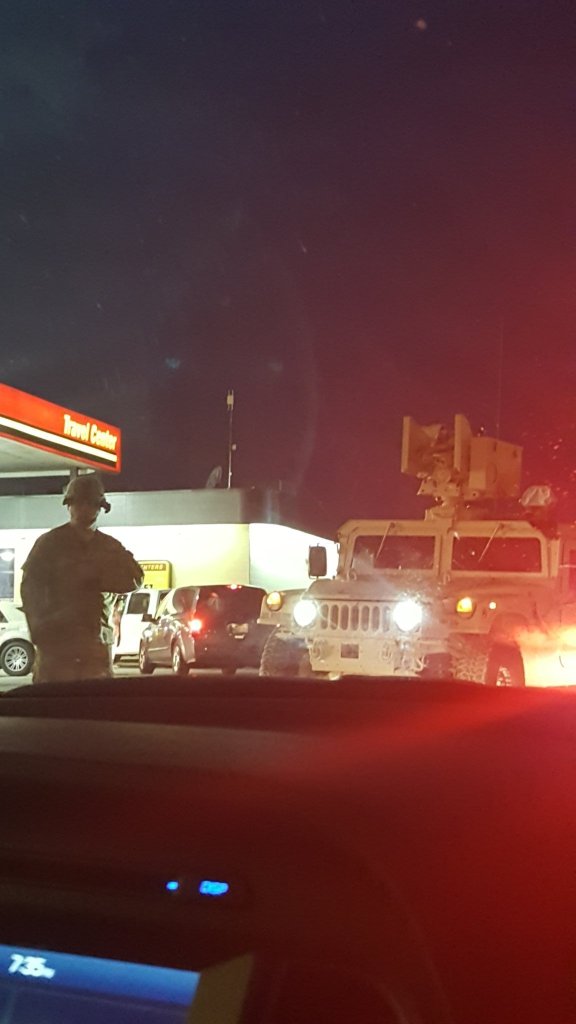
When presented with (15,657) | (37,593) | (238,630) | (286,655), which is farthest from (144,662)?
(37,593)

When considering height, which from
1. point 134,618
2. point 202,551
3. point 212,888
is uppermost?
point 202,551

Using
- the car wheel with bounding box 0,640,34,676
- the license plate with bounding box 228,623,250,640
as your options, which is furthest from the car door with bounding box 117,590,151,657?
the license plate with bounding box 228,623,250,640

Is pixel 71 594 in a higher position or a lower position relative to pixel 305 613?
lower

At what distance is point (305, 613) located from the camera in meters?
11.5

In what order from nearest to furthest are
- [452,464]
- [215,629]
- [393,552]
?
[393,552] → [452,464] → [215,629]

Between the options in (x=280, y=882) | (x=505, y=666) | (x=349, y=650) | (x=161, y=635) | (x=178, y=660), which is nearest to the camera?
(x=280, y=882)

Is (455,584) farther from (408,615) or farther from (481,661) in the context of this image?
(481,661)

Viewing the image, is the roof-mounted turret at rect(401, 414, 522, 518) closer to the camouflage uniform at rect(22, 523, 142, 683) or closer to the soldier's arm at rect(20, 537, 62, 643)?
the camouflage uniform at rect(22, 523, 142, 683)

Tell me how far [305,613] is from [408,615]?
44.7 inches

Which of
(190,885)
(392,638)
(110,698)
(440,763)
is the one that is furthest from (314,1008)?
(392,638)

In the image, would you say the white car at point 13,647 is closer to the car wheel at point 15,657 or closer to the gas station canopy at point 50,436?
the car wheel at point 15,657

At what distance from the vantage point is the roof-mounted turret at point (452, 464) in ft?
42.1

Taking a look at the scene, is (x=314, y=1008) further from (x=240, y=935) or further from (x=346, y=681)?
(x=346, y=681)

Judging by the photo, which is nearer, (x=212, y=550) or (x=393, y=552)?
(x=393, y=552)
